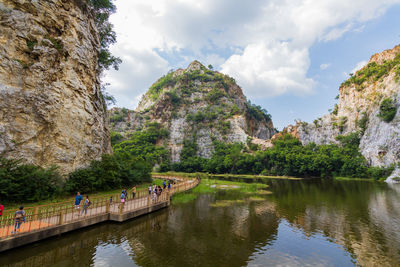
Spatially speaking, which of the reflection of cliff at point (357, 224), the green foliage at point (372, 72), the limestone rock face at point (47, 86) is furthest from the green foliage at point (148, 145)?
the green foliage at point (372, 72)

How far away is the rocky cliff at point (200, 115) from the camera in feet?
321

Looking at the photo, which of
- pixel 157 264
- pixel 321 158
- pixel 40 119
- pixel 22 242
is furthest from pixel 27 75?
pixel 321 158

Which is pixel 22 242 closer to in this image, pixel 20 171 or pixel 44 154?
pixel 20 171

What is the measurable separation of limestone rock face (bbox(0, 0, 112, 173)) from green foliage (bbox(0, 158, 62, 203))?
1603mm

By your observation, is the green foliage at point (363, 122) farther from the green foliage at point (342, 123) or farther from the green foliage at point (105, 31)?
the green foliage at point (105, 31)

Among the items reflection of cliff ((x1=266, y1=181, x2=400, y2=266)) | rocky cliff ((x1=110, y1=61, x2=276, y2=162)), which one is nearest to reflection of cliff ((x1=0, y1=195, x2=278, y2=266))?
reflection of cliff ((x1=266, y1=181, x2=400, y2=266))

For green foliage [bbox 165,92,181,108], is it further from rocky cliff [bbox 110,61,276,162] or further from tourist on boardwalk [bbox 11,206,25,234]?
tourist on boardwalk [bbox 11,206,25,234]

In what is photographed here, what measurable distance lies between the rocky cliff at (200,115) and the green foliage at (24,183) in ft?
243

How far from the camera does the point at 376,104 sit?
70.9m

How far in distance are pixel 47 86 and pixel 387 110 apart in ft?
276

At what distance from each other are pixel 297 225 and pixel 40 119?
27043mm

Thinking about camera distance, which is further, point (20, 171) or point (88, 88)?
point (88, 88)

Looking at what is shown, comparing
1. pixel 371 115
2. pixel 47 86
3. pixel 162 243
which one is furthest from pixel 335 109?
pixel 47 86

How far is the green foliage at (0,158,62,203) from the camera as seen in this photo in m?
17.1
